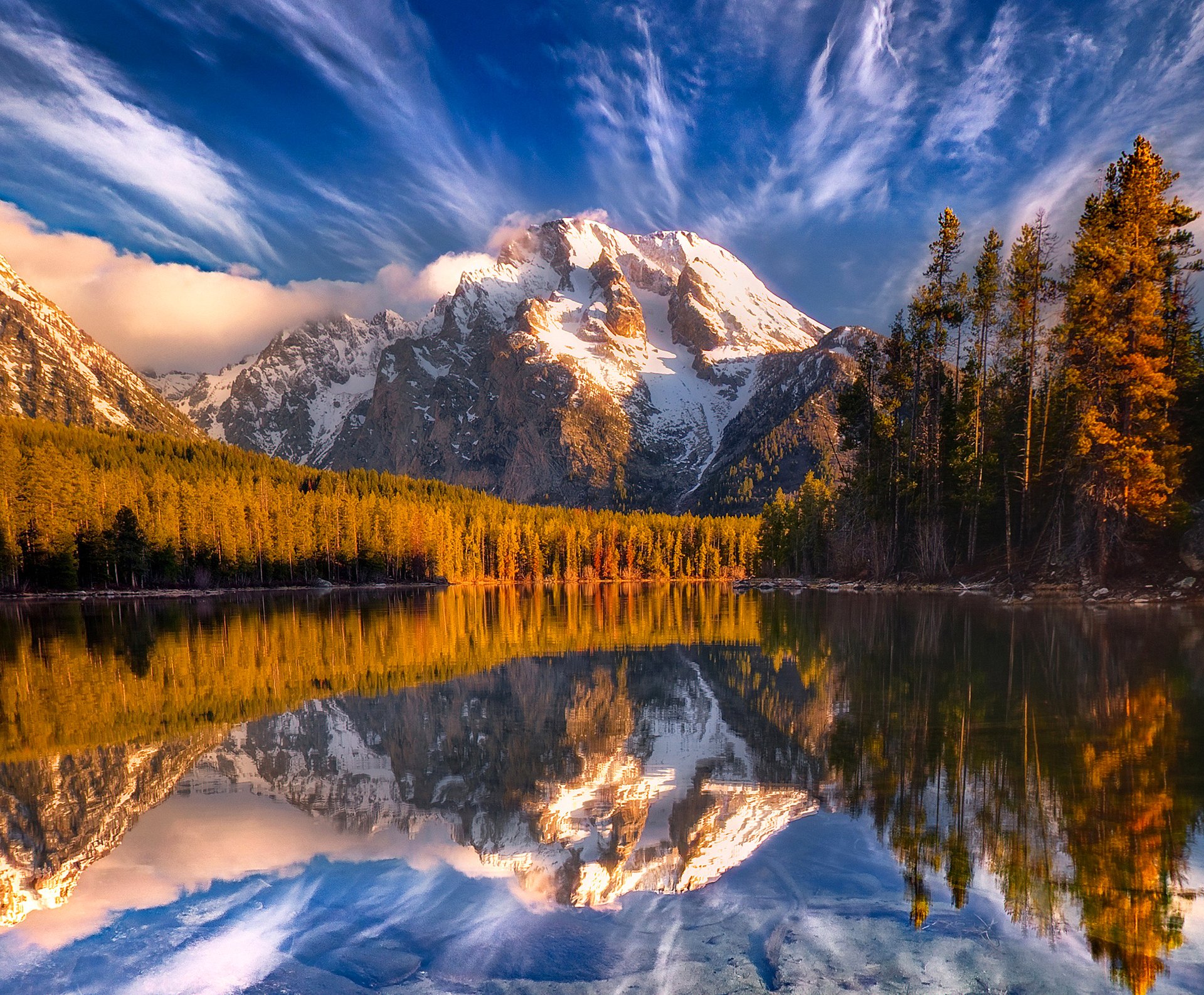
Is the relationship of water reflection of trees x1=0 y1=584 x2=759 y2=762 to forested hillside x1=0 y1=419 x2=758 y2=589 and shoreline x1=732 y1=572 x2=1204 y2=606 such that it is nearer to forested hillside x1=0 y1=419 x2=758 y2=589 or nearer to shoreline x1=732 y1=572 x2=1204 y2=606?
shoreline x1=732 y1=572 x2=1204 y2=606

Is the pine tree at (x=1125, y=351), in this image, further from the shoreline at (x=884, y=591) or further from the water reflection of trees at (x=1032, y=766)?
the water reflection of trees at (x=1032, y=766)

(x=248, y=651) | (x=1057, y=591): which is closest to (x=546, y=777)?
(x=248, y=651)

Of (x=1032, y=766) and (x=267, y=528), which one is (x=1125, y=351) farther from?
(x=267, y=528)

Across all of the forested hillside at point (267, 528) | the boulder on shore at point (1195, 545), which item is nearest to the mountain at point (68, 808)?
the boulder on shore at point (1195, 545)

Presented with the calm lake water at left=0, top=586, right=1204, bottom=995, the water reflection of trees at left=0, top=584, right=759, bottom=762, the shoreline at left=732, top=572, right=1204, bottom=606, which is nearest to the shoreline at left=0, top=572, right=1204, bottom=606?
the shoreline at left=732, top=572, right=1204, bottom=606

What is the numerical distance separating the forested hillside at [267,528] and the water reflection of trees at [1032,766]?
93317 mm

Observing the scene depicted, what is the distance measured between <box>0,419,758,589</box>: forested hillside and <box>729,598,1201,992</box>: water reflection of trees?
9332cm

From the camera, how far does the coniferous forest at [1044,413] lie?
35250 millimetres

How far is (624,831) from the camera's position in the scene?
8461mm

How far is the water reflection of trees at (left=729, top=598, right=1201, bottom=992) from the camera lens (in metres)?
6.13

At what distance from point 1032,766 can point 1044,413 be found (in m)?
42.5

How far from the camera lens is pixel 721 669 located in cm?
1994

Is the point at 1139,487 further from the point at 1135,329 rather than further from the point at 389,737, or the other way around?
the point at 389,737

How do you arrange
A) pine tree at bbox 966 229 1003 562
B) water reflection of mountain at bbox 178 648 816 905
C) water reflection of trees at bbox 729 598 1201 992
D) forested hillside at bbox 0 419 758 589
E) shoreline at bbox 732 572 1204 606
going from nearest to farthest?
water reflection of trees at bbox 729 598 1201 992 → water reflection of mountain at bbox 178 648 816 905 → shoreline at bbox 732 572 1204 606 → pine tree at bbox 966 229 1003 562 → forested hillside at bbox 0 419 758 589
